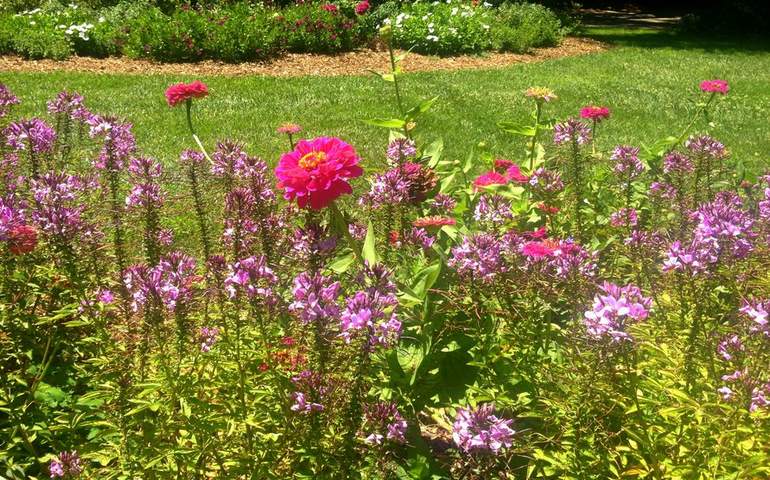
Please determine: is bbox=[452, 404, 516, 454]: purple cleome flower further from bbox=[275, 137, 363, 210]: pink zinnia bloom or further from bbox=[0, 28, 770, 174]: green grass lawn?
bbox=[0, 28, 770, 174]: green grass lawn

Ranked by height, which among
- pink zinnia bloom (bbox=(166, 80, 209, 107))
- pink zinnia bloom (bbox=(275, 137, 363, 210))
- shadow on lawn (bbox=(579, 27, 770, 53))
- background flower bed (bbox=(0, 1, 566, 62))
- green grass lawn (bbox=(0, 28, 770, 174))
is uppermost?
pink zinnia bloom (bbox=(275, 137, 363, 210))

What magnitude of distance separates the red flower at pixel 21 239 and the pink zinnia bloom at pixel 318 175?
34.9 inches

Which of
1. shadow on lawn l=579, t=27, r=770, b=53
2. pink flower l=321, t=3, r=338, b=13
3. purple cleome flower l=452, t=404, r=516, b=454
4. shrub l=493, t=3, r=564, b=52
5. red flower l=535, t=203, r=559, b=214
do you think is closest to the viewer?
purple cleome flower l=452, t=404, r=516, b=454

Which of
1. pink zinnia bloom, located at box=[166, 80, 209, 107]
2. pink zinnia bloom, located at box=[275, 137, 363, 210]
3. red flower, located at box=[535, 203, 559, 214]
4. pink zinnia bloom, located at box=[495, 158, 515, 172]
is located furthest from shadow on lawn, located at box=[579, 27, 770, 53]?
pink zinnia bloom, located at box=[275, 137, 363, 210]

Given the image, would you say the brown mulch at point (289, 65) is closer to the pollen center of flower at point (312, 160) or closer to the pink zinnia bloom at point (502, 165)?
the pink zinnia bloom at point (502, 165)

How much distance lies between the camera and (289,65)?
11875 mm

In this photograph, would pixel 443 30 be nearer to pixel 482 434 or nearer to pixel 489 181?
pixel 489 181

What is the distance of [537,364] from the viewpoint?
2.24 meters

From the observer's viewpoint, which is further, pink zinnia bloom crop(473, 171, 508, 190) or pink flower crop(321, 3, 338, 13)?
pink flower crop(321, 3, 338, 13)

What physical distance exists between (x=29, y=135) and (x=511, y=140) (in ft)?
18.3

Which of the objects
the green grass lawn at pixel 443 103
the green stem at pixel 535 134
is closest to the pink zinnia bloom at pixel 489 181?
the green stem at pixel 535 134

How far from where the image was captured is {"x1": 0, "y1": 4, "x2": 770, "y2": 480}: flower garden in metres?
1.88

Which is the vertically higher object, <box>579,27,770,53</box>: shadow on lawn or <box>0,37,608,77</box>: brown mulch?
<box>0,37,608,77</box>: brown mulch

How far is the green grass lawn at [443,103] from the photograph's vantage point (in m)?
7.67
